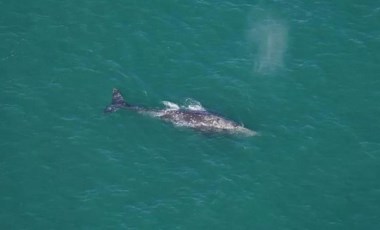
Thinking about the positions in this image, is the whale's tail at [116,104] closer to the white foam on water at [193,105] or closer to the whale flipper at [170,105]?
the whale flipper at [170,105]

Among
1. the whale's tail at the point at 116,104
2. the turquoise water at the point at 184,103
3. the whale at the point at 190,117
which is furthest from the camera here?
the whale's tail at the point at 116,104

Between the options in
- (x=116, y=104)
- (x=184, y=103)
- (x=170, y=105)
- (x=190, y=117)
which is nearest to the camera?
(x=190, y=117)

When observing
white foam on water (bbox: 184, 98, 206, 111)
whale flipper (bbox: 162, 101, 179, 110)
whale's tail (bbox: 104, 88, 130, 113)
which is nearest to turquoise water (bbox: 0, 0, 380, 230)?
white foam on water (bbox: 184, 98, 206, 111)

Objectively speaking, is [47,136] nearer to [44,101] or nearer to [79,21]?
[44,101]

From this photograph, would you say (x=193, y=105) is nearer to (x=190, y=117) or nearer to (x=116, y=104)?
(x=190, y=117)

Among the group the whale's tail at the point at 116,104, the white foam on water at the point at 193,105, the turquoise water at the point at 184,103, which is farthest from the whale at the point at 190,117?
the turquoise water at the point at 184,103

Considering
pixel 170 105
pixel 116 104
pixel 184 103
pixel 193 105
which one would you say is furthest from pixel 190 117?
A: pixel 116 104
